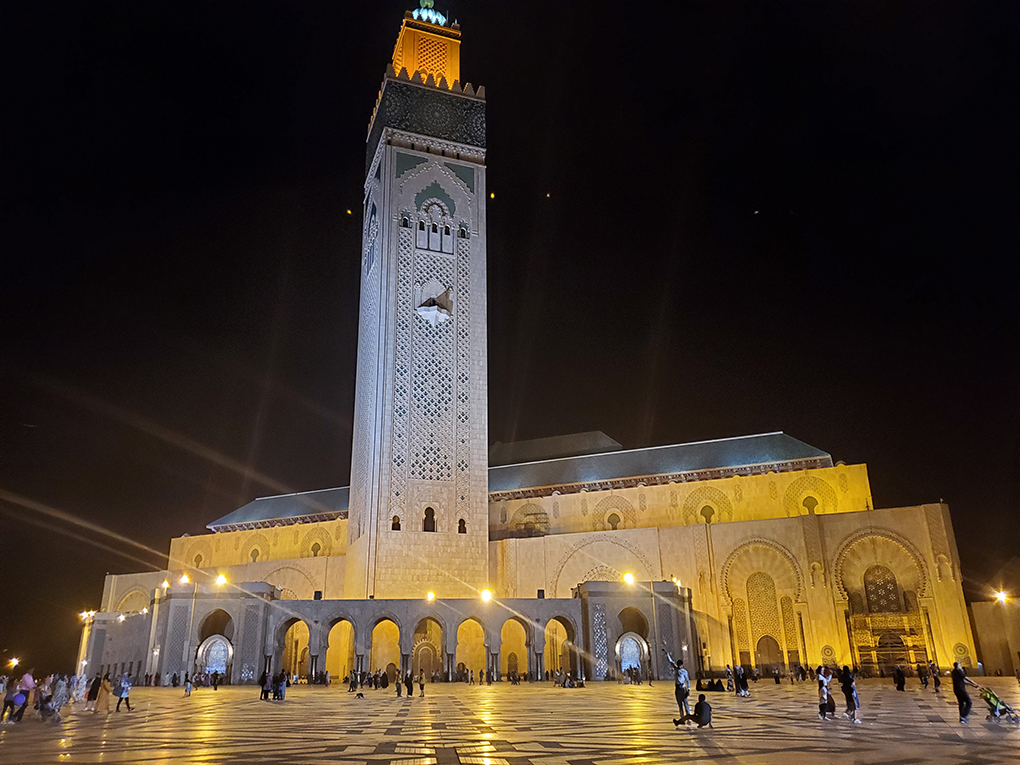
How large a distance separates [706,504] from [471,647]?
904cm

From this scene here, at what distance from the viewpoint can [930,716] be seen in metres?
8.57

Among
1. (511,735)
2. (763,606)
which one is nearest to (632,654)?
(763,606)

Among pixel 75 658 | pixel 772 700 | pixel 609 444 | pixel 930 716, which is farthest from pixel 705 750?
pixel 75 658

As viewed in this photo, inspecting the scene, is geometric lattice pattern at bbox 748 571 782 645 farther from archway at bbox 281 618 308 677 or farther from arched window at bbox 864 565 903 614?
archway at bbox 281 618 308 677

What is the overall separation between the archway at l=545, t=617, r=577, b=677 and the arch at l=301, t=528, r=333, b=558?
11.0 meters

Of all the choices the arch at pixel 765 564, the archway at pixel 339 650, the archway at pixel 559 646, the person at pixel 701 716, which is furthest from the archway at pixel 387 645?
the person at pixel 701 716

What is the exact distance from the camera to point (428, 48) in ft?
83.0

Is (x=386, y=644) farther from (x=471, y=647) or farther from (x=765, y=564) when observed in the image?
(x=765, y=564)

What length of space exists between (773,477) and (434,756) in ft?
69.2

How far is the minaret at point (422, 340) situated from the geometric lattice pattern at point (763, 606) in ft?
26.5

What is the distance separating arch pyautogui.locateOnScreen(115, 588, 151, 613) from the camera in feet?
102

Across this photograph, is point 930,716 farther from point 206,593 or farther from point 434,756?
point 206,593

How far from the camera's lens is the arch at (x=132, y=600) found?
3120 cm

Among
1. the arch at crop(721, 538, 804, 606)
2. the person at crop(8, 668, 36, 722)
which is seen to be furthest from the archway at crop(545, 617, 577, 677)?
the person at crop(8, 668, 36, 722)
